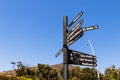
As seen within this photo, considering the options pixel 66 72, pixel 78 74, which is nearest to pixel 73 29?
pixel 66 72

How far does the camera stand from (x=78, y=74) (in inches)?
5315

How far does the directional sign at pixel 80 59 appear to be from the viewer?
32.6 ft

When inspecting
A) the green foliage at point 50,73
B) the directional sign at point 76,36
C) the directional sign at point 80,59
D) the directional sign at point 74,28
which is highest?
the green foliage at point 50,73

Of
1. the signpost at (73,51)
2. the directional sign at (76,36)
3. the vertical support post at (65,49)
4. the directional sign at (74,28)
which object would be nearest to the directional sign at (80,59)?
the signpost at (73,51)

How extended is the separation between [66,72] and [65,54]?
2.24ft

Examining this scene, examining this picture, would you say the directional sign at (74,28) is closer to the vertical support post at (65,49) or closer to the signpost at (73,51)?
the signpost at (73,51)

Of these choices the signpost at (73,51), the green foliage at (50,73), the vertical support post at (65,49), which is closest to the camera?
the vertical support post at (65,49)

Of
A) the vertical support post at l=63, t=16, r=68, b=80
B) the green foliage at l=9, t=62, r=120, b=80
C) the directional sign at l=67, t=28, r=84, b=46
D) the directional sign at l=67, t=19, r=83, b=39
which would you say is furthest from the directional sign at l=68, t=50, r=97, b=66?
the green foliage at l=9, t=62, r=120, b=80

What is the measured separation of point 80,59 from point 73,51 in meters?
0.39

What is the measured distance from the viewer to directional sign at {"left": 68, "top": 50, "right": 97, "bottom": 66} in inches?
391

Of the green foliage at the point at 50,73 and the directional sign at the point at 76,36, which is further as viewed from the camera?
the green foliage at the point at 50,73

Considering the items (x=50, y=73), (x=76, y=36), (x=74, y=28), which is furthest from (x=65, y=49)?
(x=50, y=73)

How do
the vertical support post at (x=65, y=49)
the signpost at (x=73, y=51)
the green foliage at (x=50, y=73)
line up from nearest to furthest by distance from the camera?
the vertical support post at (x=65, y=49)
the signpost at (x=73, y=51)
the green foliage at (x=50, y=73)

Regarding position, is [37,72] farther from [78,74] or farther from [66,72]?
[66,72]
